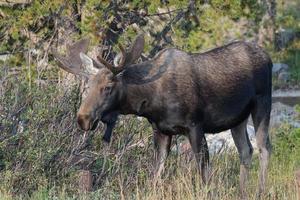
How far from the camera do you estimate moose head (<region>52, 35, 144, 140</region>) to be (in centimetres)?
1030

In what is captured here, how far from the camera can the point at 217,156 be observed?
1234 centimetres

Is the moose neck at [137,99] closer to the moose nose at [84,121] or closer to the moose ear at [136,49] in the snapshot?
the moose ear at [136,49]

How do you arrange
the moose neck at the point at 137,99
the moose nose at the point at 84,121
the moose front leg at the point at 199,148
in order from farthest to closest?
the moose front leg at the point at 199,148
the moose neck at the point at 137,99
the moose nose at the point at 84,121

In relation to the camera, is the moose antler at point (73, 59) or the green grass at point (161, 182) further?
the moose antler at point (73, 59)

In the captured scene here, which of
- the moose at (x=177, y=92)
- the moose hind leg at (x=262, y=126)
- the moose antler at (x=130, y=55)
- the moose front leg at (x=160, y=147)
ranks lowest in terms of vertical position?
the moose hind leg at (x=262, y=126)

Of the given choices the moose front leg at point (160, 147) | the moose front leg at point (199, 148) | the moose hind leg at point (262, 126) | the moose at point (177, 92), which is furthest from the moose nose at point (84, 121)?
the moose hind leg at point (262, 126)

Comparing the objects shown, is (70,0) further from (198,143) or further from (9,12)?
(198,143)

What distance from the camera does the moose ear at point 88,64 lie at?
10852 millimetres

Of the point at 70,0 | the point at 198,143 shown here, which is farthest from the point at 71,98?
the point at 70,0

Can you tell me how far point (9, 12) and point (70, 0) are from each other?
93 centimetres

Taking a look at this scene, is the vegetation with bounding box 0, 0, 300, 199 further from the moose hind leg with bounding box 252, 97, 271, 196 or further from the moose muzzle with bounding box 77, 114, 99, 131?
the moose muzzle with bounding box 77, 114, 99, 131

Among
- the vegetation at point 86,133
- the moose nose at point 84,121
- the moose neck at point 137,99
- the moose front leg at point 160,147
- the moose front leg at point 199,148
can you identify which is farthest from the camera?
the moose front leg at point 160,147

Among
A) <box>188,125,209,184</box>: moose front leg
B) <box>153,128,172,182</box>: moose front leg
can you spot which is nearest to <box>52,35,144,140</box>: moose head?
<box>153,128,172,182</box>: moose front leg

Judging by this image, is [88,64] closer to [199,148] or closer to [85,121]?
[85,121]
